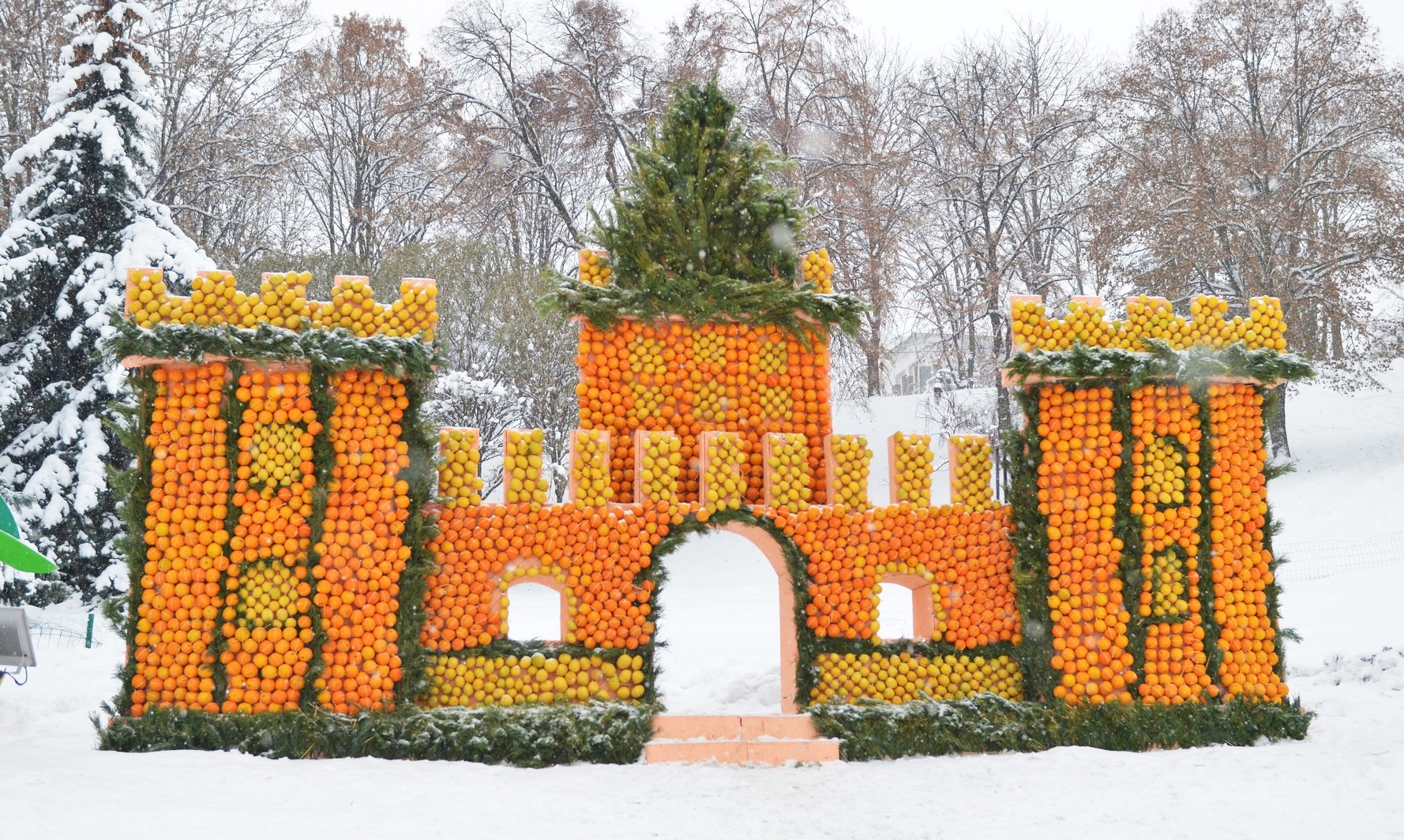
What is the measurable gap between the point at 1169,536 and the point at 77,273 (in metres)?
→ 14.7

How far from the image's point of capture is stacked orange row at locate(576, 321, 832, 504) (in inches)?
368

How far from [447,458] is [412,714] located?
79.1 inches

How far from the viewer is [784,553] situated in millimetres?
8984

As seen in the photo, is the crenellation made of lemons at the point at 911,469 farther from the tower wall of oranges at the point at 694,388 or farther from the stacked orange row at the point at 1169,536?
the stacked orange row at the point at 1169,536

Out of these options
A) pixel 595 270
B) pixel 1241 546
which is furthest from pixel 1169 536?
pixel 595 270

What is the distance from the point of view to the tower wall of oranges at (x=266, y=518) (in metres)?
7.69

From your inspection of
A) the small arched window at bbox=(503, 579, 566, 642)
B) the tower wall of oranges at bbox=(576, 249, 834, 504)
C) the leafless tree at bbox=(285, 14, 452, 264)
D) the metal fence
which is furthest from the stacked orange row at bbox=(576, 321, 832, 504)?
the leafless tree at bbox=(285, 14, 452, 264)

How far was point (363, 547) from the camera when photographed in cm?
795

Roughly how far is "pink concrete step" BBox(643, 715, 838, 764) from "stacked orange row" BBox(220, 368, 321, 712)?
2.81 m

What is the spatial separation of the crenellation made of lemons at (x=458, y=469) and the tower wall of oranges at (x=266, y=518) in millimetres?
392

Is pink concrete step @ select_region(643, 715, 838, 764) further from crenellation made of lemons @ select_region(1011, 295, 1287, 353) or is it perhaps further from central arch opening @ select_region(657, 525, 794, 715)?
crenellation made of lemons @ select_region(1011, 295, 1287, 353)

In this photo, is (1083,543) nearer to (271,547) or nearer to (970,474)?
(970,474)

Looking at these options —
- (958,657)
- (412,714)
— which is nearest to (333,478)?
(412,714)

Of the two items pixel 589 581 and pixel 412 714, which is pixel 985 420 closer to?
pixel 589 581
